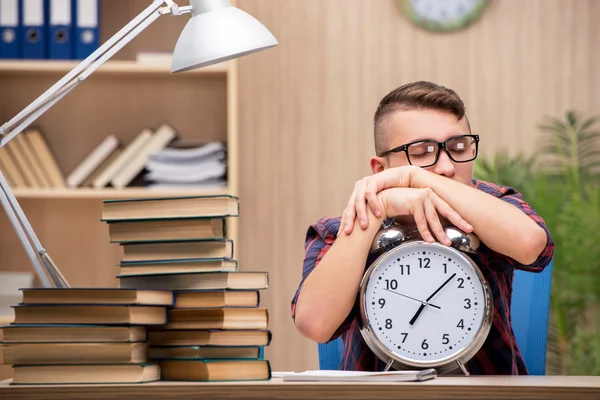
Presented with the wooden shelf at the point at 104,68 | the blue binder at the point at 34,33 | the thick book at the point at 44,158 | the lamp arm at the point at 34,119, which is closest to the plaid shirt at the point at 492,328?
the lamp arm at the point at 34,119

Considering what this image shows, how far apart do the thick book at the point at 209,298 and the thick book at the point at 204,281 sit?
17 mm

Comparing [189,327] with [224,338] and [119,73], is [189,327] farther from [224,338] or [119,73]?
[119,73]

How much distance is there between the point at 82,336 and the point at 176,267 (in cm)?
18

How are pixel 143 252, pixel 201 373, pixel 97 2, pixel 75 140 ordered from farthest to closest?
pixel 75 140, pixel 97 2, pixel 143 252, pixel 201 373

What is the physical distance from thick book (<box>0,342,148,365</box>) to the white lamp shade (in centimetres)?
59

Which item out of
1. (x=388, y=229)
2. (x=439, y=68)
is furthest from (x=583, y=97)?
(x=388, y=229)

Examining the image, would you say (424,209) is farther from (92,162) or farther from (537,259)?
(92,162)

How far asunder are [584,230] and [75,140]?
2.10m

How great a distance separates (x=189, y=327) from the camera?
126cm

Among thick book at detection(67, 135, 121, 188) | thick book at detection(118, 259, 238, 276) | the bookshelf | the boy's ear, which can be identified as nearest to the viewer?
thick book at detection(118, 259, 238, 276)

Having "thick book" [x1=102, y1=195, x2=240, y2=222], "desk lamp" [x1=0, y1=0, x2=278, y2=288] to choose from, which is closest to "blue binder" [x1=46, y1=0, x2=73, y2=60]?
"desk lamp" [x1=0, y1=0, x2=278, y2=288]

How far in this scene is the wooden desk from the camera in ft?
3.59

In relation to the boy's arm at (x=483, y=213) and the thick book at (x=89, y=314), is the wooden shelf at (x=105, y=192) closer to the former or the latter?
the boy's arm at (x=483, y=213)

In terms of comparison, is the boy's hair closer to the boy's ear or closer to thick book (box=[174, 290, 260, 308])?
the boy's ear
